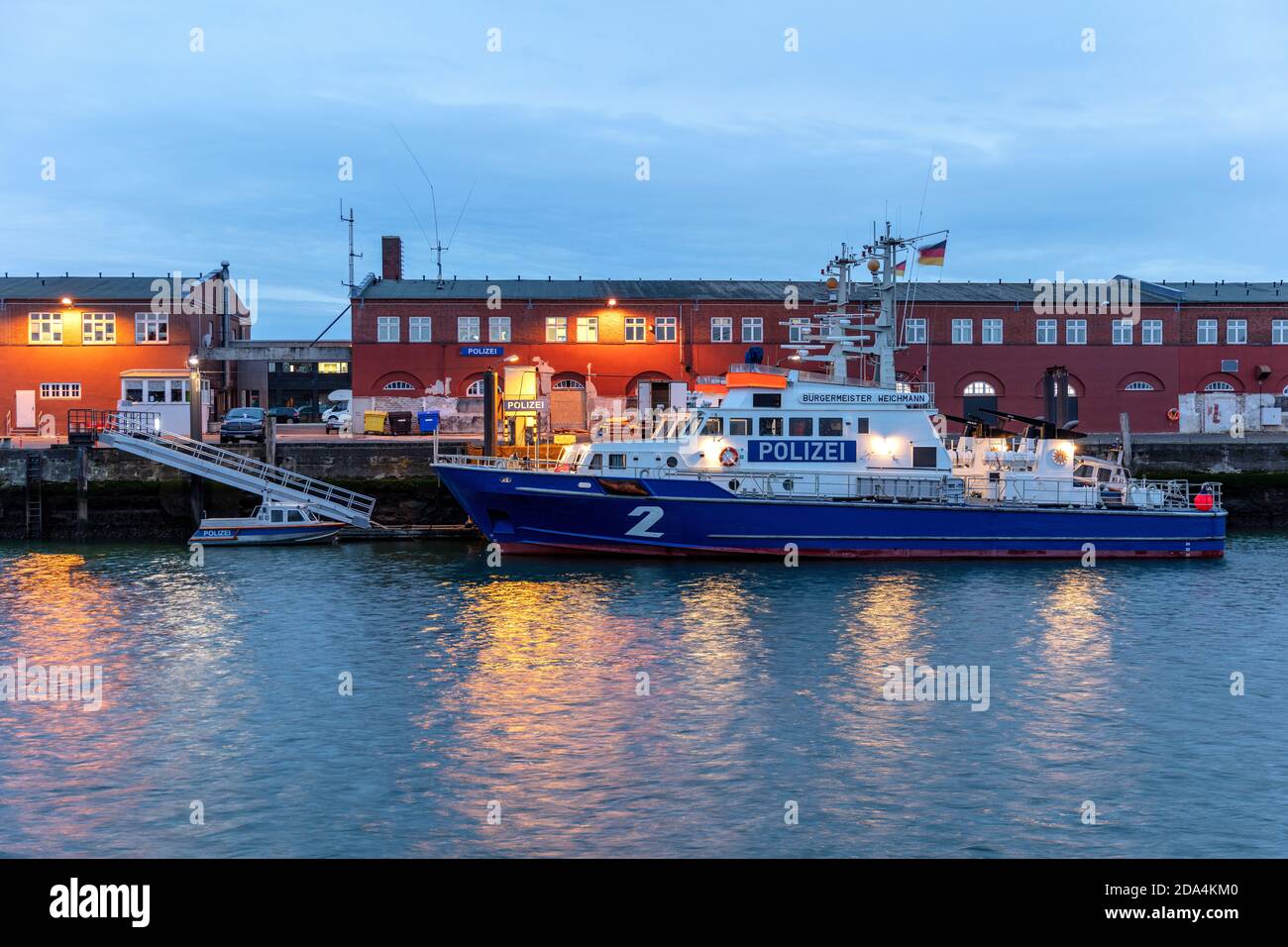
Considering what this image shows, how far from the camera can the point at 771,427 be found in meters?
34.8

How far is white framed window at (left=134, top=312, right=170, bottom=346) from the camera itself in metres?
56.8

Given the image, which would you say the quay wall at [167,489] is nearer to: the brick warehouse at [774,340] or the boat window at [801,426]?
the brick warehouse at [774,340]

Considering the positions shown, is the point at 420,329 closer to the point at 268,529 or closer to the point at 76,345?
the point at 76,345

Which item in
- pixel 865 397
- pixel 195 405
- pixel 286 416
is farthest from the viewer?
pixel 286 416

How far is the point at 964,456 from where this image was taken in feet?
124

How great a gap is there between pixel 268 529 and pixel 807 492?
1657 centimetres

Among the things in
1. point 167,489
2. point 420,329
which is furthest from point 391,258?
point 167,489

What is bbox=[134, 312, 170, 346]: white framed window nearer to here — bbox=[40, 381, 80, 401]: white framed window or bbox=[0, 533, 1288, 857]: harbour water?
bbox=[40, 381, 80, 401]: white framed window

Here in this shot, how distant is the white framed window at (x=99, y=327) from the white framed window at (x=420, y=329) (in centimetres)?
1390

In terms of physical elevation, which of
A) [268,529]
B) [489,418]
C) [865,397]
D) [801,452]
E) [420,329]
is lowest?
[268,529]
